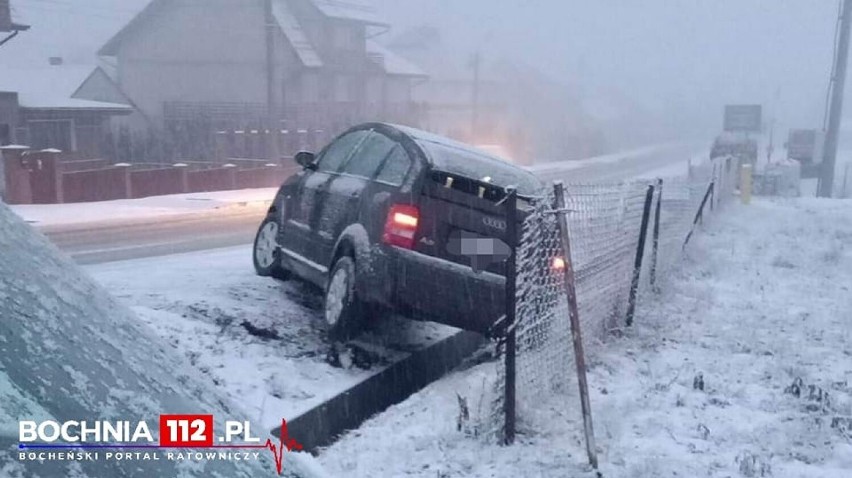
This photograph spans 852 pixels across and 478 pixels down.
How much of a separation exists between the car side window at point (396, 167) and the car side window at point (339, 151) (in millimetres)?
824

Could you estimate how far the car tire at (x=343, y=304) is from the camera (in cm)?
662

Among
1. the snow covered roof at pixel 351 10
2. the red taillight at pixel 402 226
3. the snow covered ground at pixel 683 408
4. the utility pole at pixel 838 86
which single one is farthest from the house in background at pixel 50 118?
the utility pole at pixel 838 86

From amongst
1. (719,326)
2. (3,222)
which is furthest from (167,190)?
(3,222)

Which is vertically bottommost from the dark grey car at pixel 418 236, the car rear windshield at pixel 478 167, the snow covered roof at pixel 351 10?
the dark grey car at pixel 418 236

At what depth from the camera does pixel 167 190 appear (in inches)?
898

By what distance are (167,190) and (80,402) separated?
21.7 meters

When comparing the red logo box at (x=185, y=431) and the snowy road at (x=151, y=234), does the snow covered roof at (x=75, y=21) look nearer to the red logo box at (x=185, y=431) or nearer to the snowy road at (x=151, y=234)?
the snowy road at (x=151, y=234)

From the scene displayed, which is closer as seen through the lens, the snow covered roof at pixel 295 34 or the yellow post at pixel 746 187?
the yellow post at pixel 746 187

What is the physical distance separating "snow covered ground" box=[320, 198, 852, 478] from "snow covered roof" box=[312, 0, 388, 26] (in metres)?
38.9

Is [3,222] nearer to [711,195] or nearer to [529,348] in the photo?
[529,348]

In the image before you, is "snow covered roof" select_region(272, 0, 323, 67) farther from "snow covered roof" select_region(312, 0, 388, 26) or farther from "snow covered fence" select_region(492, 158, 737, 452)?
"snow covered fence" select_region(492, 158, 737, 452)

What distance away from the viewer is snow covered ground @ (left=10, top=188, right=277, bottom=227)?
54.7ft

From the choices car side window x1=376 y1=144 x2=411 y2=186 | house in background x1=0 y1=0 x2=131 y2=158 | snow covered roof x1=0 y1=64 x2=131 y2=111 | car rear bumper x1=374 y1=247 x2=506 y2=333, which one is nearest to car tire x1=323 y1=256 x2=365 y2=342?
car rear bumper x1=374 y1=247 x2=506 y2=333

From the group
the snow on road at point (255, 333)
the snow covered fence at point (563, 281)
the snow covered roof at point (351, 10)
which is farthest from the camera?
the snow covered roof at point (351, 10)
